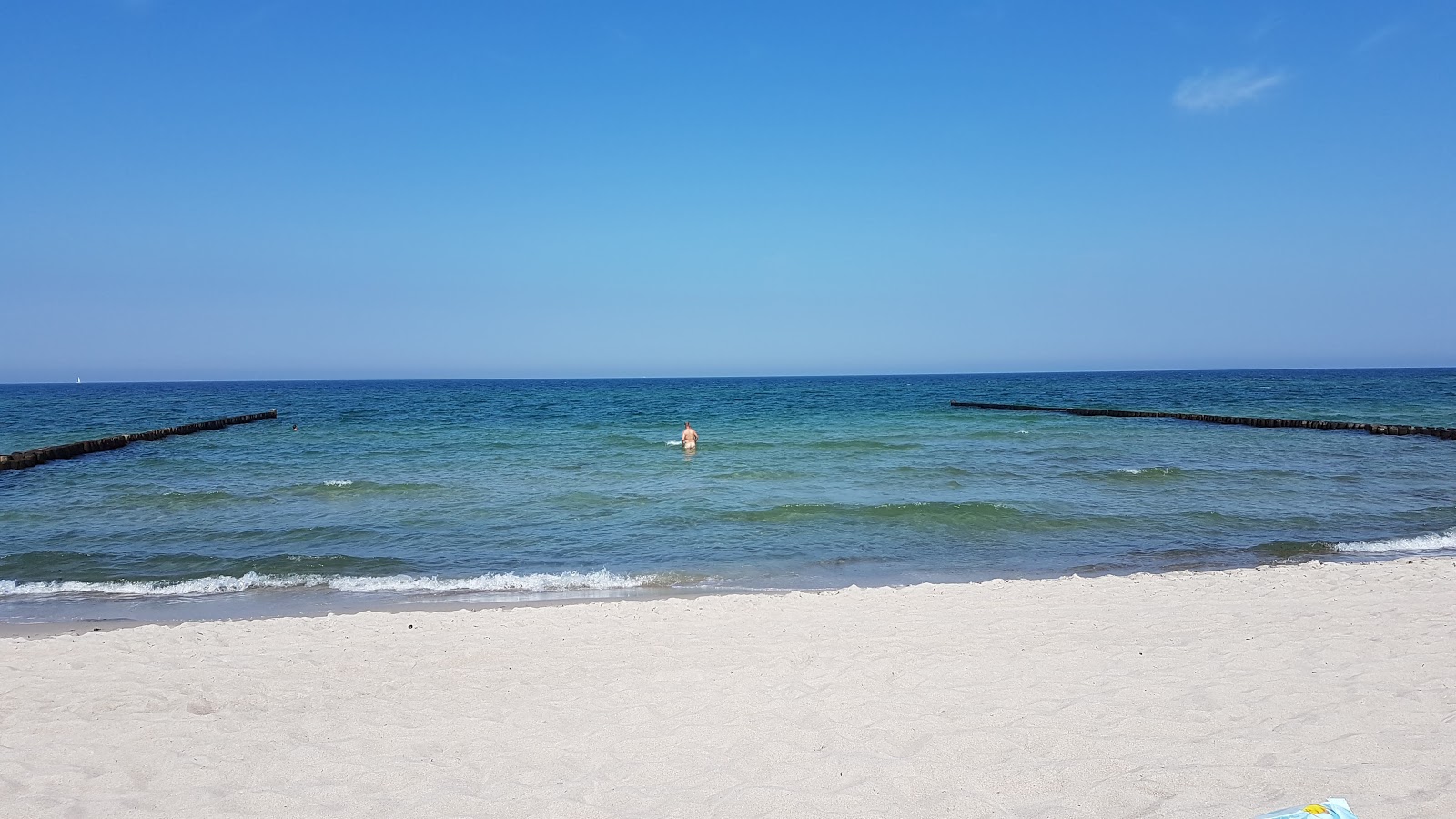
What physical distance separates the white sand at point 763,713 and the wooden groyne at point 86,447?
22364 millimetres

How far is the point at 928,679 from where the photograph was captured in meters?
5.88

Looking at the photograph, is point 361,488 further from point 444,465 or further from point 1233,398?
point 1233,398

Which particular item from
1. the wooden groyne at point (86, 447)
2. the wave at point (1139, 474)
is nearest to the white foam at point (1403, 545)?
the wave at point (1139, 474)

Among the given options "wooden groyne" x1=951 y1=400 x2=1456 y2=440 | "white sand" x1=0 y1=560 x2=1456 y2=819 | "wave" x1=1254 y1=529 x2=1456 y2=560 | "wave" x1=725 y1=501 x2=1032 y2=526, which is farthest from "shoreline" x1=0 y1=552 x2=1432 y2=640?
"wooden groyne" x1=951 y1=400 x2=1456 y2=440

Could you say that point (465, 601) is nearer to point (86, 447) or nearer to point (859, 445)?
point (859, 445)

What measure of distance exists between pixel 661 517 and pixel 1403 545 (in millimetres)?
11910

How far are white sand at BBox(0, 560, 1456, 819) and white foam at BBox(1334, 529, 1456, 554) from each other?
4095 millimetres

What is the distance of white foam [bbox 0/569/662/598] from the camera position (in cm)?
1041

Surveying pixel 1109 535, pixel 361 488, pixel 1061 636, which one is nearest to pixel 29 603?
pixel 361 488

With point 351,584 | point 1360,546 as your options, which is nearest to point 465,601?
point 351,584

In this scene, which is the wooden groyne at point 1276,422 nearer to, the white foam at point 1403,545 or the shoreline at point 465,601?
the white foam at point 1403,545

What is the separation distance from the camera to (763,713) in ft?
17.5

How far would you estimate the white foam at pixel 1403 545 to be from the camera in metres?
11.8

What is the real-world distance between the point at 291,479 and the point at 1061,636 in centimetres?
1999
